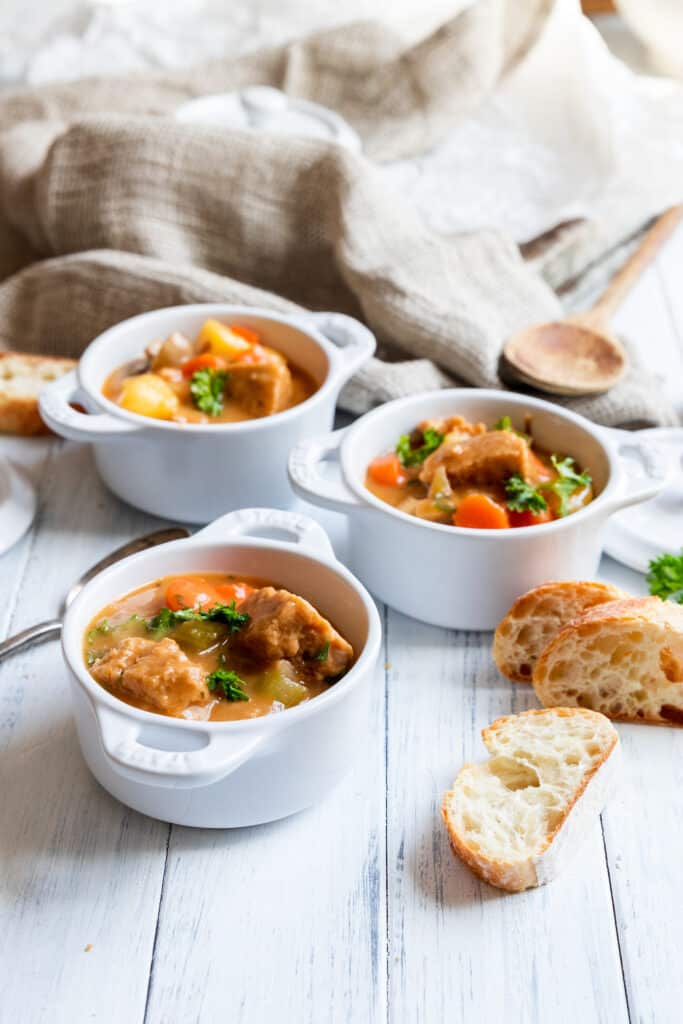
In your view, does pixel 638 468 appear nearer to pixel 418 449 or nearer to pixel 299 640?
pixel 418 449

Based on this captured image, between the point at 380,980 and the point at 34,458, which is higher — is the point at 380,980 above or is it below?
above

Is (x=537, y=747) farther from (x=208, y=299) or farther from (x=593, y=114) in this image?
(x=593, y=114)

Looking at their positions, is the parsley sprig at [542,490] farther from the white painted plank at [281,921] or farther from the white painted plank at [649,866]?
the white painted plank at [281,921]

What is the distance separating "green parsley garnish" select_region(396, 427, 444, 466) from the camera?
308cm

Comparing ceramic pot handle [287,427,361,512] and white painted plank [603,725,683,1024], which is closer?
white painted plank [603,725,683,1024]

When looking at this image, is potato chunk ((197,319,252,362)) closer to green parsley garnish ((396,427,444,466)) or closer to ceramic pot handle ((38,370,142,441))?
ceramic pot handle ((38,370,142,441))

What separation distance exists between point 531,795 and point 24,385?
2.01 m

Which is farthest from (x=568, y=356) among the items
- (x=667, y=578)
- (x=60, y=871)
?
(x=60, y=871)

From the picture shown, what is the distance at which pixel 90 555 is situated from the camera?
3.18 meters

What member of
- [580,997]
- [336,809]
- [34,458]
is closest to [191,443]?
[34,458]

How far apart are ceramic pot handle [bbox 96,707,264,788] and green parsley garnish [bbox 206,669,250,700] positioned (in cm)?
18

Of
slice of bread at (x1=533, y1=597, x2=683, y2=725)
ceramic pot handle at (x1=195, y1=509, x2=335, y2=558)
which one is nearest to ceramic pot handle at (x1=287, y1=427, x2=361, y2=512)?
ceramic pot handle at (x1=195, y1=509, x2=335, y2=558)

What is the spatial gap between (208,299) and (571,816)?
6.67ft

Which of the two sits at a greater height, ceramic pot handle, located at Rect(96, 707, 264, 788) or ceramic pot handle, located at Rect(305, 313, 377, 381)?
ceramic pot handle, located at Rect(96, 707, 264, 788)
